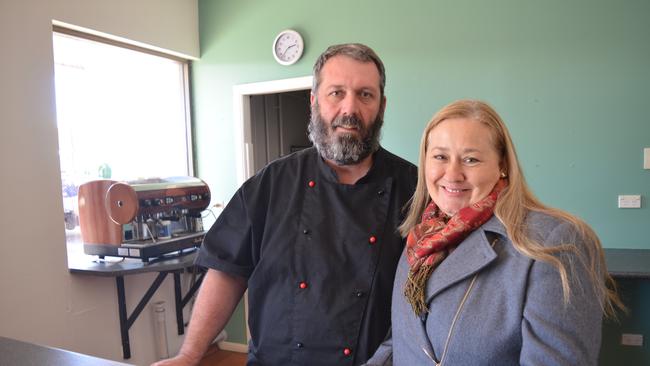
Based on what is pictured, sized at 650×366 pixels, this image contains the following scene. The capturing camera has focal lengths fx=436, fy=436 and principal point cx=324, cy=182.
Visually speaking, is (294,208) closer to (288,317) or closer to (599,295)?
(288,317)

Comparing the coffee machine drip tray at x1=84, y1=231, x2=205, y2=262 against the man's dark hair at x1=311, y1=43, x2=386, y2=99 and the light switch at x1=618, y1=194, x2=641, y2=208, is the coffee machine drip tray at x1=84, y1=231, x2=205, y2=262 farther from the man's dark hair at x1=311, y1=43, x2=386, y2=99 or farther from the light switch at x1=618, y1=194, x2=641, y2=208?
the light switch at x1=618, y1=194, x2=641, y2=208

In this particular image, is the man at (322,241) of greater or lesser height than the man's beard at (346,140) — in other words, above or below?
below

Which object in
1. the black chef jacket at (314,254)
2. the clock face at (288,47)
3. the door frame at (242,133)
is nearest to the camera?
the black chef jacket at (314,254)

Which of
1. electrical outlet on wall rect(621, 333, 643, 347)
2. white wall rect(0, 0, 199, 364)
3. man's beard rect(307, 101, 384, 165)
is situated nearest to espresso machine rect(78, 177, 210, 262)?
white wall rect(0, 0, 199, 364)

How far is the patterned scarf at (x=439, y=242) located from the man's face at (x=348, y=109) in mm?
369

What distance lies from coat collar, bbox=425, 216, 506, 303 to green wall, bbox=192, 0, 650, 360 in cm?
199

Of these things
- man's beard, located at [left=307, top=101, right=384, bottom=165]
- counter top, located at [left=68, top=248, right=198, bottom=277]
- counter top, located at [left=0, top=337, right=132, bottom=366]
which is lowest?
counter top, located at [left=68, top=248, right=198, bottom=277]

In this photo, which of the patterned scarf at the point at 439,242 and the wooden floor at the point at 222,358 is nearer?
the patterned scarf at the point at 439,242

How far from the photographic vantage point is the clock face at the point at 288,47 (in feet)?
10.6

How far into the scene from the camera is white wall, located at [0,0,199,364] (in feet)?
7.20

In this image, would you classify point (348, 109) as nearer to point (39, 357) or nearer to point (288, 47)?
point (39, 357)

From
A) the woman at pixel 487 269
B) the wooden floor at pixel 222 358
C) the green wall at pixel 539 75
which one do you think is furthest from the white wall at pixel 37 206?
the woman at pixel 487 269

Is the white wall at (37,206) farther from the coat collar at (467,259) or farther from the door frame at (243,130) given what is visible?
the coat collar at (467,259)

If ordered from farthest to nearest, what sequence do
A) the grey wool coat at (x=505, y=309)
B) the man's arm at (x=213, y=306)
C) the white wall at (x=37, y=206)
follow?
the white wall at (x=37, y=206)
the man's arm at (x=213, y=306)
the grey wool coat at (x=505, y=309)
